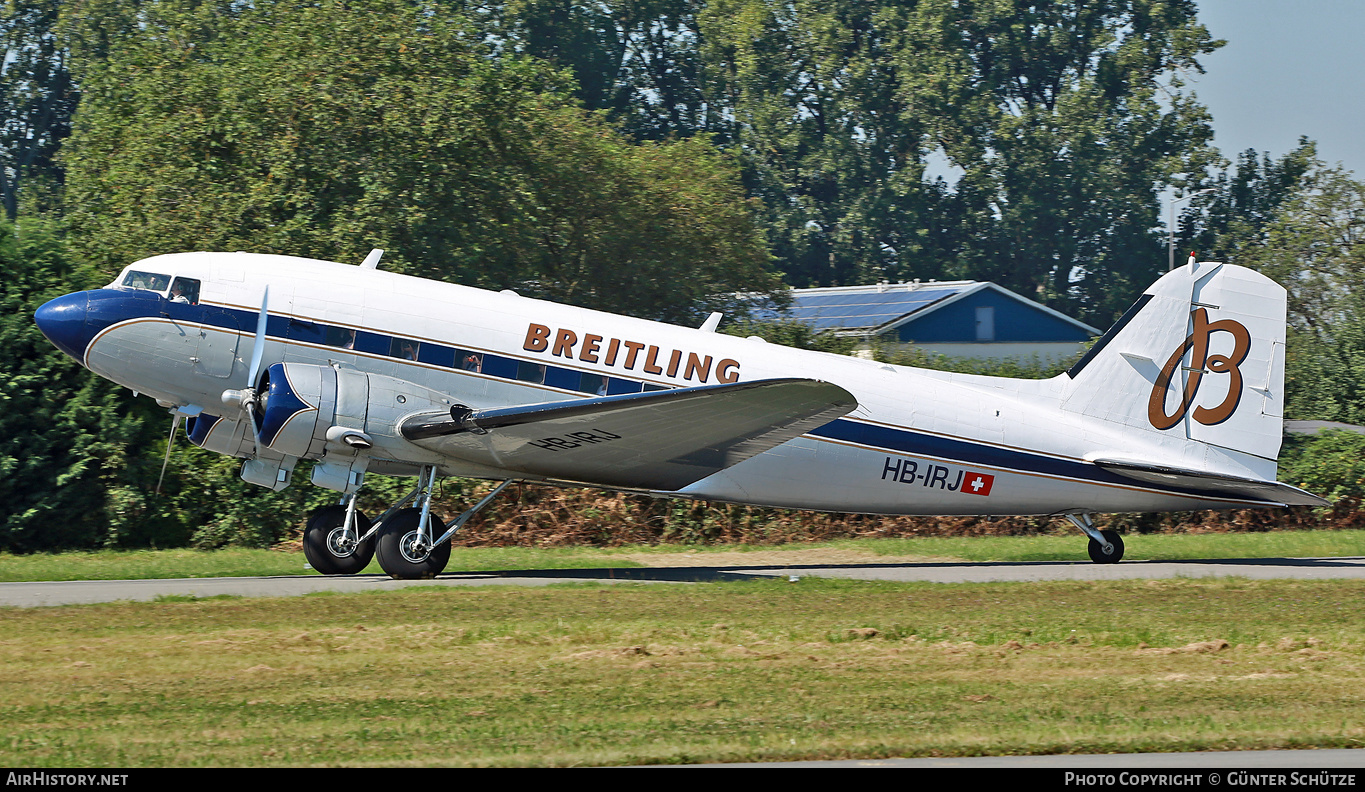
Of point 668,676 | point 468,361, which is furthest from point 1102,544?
point 668,676

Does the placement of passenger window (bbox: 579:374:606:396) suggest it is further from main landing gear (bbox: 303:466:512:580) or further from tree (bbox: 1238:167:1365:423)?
tree (bbox: 1238:167:1365:423)

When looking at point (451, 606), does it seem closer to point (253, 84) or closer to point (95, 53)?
point (253, 84)

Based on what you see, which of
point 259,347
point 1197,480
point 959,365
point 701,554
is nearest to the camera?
point 259,347

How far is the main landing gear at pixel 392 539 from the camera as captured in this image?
17359 millimetres

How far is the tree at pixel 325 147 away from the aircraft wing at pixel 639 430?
12.3 meters

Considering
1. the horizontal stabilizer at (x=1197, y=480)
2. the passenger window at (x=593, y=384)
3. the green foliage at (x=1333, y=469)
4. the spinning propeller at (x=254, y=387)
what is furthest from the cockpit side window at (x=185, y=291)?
the green foliage at (x=1333, y=469)

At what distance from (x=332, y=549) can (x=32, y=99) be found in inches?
2237

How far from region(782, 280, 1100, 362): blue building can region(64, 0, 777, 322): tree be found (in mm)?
17688

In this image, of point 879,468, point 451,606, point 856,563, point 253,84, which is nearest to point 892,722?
point 451,606

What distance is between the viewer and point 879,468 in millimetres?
19828

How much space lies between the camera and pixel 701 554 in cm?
2309

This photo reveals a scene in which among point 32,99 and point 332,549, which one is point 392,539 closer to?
point 332,549

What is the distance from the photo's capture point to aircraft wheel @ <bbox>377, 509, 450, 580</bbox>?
56.9 feet

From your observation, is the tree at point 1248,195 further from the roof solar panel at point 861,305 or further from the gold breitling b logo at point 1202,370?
the gold breitling b logo at point 1202,370
